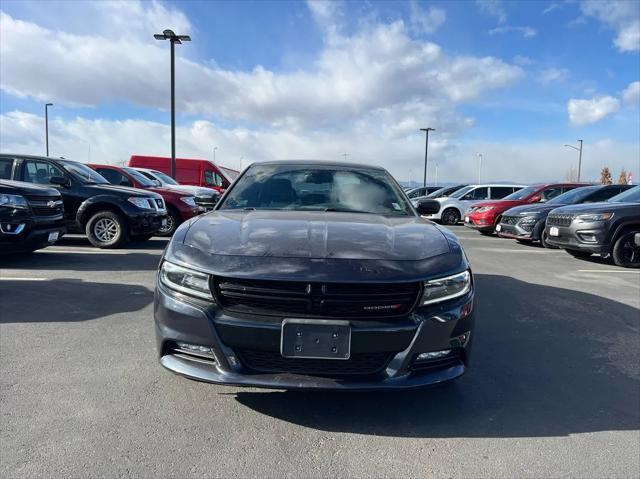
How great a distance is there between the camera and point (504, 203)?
1355cm

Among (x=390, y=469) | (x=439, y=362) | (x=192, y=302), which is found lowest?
(x=390, y=469)

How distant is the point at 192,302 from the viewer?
8.03 feet

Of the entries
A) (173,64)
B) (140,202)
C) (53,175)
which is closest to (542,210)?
(140,202)

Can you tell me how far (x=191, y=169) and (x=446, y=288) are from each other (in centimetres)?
1955

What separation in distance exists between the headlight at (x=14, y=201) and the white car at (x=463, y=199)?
14.3 metres

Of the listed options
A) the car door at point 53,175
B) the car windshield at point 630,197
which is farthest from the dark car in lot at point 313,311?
the car windshield at point 630,197

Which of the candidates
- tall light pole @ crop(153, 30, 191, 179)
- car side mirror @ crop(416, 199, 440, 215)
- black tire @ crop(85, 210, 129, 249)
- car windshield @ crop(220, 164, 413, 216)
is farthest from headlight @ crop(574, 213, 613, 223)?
tall light pole @ crop(153, 30, 191, 179)

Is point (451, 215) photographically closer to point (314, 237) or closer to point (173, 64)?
point (173, 64)

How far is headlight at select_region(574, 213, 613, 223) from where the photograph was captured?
8.12m

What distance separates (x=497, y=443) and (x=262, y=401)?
1351mm

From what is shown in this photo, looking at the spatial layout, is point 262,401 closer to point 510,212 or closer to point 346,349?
point 346,349

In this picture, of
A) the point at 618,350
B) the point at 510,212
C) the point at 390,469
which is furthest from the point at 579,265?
the point at 390,469

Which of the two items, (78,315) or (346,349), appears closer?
(346,349)

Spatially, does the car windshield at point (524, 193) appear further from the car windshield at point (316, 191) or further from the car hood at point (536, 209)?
the car windshield at point (316, 191)
